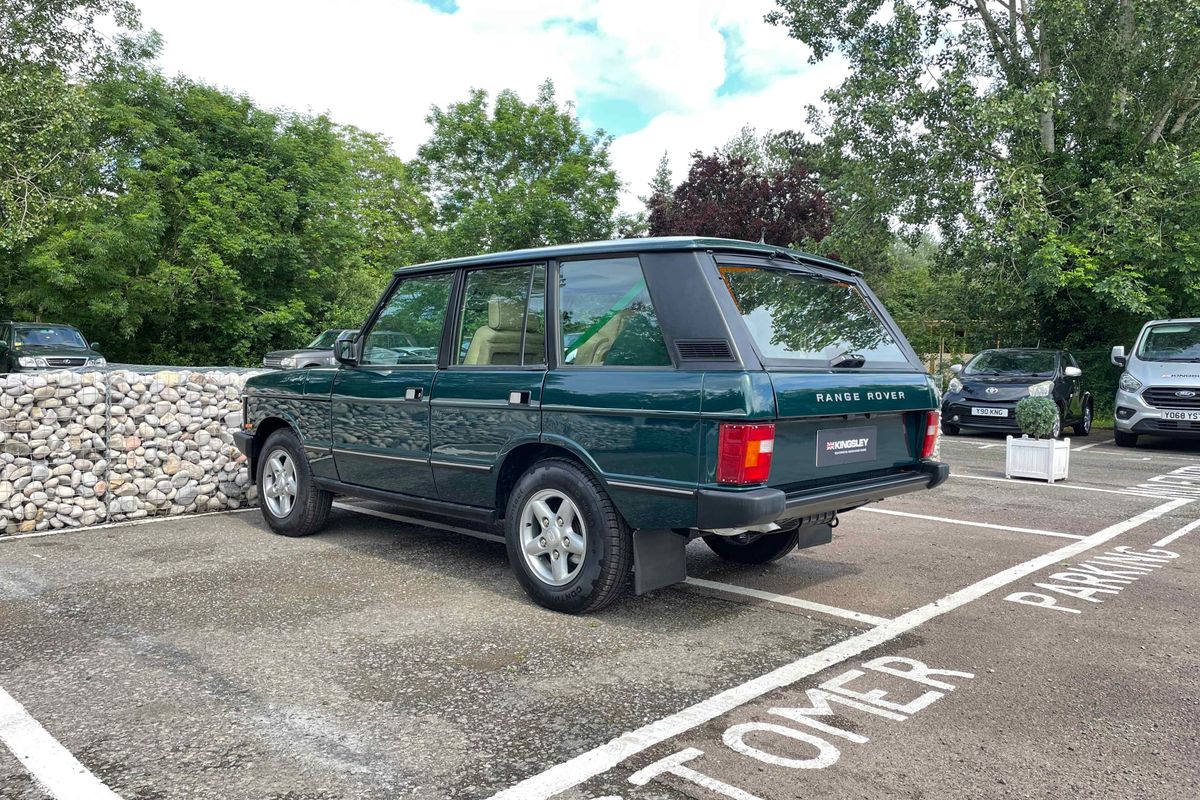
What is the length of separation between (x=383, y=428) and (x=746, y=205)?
976 inches

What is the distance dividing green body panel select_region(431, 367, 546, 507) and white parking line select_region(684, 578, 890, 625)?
145 cm

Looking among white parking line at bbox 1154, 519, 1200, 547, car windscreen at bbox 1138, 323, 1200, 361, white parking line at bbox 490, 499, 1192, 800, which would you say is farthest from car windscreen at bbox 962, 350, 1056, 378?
white parking line at bbox 490, 499, 1192, 800

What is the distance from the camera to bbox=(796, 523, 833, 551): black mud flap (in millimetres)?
4934

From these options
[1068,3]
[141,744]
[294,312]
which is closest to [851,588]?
[141,744]

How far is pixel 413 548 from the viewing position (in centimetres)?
622

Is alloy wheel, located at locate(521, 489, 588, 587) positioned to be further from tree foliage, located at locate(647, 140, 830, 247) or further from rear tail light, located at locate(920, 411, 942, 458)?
tree foliage, located at locate(647, 140, 830, 247)

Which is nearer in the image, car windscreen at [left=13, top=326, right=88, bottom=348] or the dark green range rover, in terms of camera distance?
the dark green range rover

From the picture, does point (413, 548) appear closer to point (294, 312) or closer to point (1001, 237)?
point (1001, 237)

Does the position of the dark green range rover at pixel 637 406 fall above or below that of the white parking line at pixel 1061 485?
above

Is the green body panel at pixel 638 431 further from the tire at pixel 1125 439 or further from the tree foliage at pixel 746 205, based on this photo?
the tree foliage at pixel 746 205

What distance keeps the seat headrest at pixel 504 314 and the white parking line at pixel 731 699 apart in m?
2.41

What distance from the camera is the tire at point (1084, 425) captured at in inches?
635

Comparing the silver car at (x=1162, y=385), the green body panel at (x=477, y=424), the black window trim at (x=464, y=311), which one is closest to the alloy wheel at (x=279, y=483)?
the green body panel at (x=477, y=424)

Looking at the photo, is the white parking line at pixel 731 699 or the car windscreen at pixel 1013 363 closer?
the white parking line at pixel 731 699
